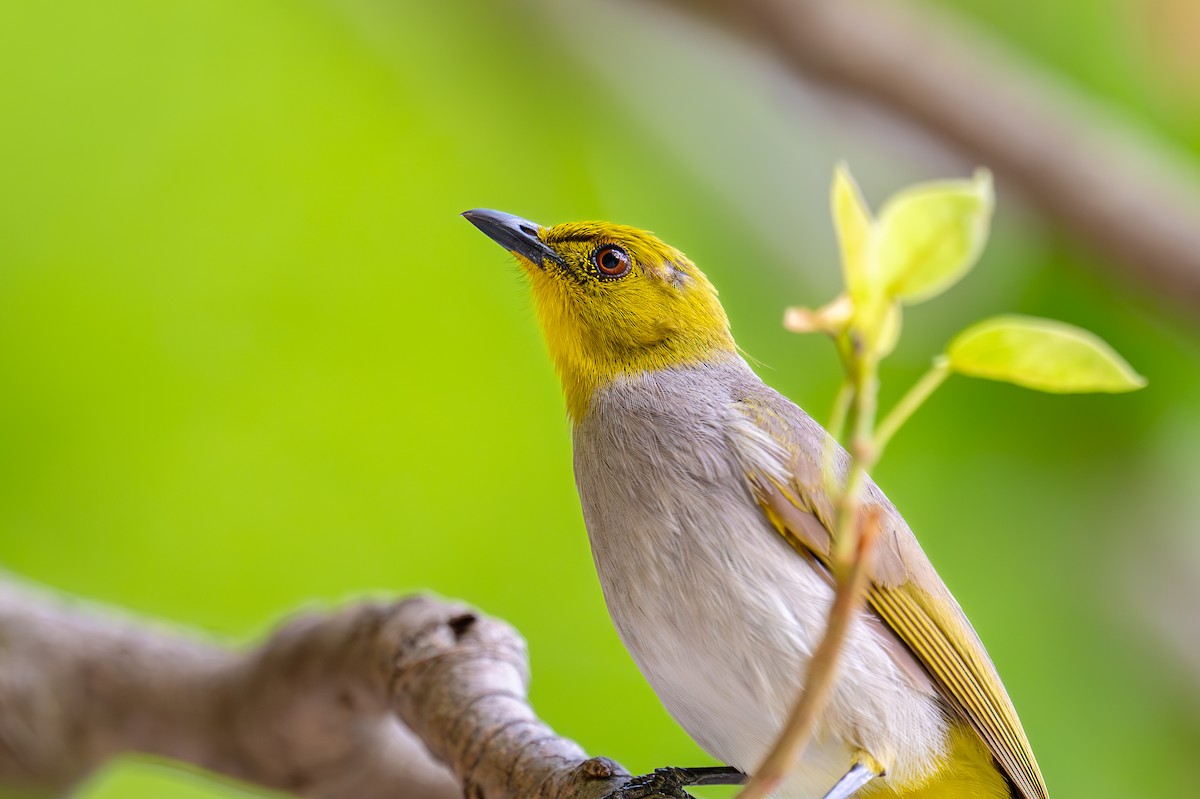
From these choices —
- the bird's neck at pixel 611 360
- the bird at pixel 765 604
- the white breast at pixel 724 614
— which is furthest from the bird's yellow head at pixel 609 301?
the white breast at pixel 724 614

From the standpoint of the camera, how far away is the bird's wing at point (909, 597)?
1.99m

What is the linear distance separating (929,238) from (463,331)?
3.68 meters

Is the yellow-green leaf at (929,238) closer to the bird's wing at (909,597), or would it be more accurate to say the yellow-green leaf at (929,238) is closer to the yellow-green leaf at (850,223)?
the yellow-green leaf at (850,223)

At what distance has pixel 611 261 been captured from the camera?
246cm

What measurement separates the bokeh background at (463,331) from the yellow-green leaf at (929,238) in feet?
10.0

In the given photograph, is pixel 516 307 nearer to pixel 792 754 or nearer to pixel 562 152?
pixel 562 152

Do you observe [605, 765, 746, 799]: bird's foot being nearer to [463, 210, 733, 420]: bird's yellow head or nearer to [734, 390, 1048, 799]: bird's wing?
[734, 390, 1048, 799]: bird's wing

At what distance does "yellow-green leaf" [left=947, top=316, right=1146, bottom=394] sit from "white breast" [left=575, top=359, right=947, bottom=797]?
836 millimetres

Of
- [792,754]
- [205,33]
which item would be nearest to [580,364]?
[792,754]

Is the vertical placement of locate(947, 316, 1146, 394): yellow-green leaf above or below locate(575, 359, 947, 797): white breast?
above

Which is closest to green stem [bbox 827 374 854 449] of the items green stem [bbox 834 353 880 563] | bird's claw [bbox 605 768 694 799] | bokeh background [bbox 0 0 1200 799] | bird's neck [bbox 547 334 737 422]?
green stem [bbox 834 353 880 563]

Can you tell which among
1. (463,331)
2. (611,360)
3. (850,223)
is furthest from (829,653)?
(463,331)

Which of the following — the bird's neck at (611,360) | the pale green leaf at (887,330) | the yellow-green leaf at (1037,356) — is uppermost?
the yellow-green leaf at (1037,356)

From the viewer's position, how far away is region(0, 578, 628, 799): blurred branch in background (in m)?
2.39
